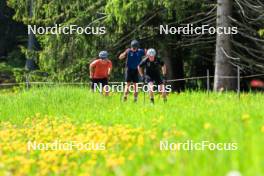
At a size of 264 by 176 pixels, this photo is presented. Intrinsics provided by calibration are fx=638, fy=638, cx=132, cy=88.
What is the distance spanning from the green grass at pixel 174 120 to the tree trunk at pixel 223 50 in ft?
8.48

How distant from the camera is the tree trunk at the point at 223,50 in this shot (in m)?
19.2

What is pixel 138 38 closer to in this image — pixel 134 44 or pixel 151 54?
pixel 134 44

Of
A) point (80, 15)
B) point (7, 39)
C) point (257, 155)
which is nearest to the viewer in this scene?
point (257, 155)

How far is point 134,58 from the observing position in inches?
665

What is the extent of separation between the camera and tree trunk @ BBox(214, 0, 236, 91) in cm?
1920

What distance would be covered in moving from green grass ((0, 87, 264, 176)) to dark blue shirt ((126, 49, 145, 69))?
40.7 inches

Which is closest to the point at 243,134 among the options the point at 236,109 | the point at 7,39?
the point at 236,109

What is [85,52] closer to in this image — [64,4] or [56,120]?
[64,4]

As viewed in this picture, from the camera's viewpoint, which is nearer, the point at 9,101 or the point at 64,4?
the point at 9,101

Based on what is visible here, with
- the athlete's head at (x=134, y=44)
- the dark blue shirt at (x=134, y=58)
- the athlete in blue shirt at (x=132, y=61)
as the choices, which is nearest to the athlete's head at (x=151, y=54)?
the athlete's head at (x=134, y=44)

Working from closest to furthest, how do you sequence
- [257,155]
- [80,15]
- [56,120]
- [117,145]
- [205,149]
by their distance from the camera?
[257,155], [205,149], [117,145], [56,120], [80,15]

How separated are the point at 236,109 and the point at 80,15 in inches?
530

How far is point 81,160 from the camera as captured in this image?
823cm

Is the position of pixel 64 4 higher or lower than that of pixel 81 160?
higher
